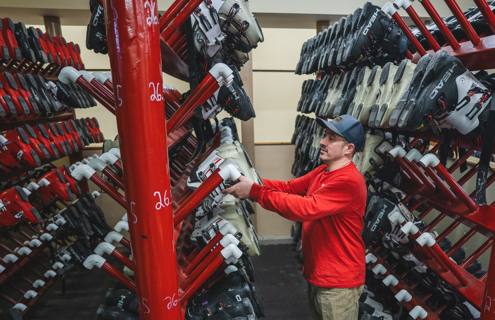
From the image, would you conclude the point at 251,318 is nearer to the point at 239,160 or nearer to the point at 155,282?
the point at 155,282

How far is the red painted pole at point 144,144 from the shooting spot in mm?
864

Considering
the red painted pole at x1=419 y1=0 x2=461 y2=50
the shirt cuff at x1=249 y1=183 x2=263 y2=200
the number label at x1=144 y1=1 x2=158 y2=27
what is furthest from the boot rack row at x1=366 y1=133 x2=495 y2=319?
the number label at x1=144 y1=1 x2=158 y2=27

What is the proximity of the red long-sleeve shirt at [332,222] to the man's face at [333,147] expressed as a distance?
0.08 m

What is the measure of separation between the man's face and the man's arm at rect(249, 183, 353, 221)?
0.70ft

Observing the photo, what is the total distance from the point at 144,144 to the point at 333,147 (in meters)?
1.16

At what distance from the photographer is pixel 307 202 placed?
1.57m

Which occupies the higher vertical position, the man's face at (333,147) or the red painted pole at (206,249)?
the man's face at (333,147)

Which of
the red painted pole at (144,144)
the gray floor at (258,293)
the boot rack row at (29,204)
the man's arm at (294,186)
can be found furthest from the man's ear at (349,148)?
the boot rack row at (29,204)

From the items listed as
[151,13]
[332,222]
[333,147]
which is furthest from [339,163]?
[151,13]

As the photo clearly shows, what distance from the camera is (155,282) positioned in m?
1.06

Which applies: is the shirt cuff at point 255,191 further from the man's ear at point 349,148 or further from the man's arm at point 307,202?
the man's ear at point 349,148

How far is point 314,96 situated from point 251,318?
258 cm

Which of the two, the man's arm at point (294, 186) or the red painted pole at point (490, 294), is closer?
the red painted pole at point (490, 294)

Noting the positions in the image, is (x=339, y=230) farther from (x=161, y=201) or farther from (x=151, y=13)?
(x=151, y=13)
